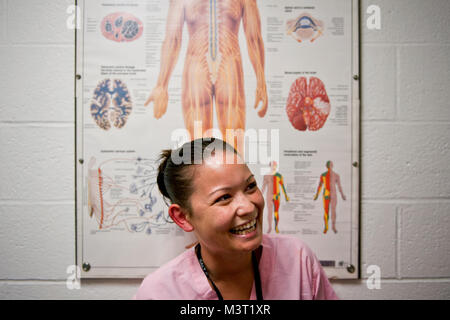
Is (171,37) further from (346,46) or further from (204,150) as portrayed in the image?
(346,46)

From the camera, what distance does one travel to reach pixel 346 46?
0.94 meters

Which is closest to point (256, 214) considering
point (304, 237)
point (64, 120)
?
point (304, 237)

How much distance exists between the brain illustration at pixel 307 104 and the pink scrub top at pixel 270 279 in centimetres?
45

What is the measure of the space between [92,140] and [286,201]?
0.79 metres

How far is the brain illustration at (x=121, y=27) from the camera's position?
3.06ft

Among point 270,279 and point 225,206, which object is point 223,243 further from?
point 270,279

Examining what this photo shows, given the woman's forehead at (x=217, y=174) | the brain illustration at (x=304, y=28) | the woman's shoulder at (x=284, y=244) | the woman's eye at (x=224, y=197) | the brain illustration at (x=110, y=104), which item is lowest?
the woman's shoulder at (x=284, y=244)

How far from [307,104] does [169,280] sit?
2.58ft

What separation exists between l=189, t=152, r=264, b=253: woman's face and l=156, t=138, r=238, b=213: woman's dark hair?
0.07 feet

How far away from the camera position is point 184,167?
71 centimetres

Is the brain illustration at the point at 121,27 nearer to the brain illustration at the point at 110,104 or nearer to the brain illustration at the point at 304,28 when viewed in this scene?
the brain illustration at the point at 110,104

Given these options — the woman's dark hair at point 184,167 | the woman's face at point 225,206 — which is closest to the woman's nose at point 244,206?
the woman's face at point 225,206

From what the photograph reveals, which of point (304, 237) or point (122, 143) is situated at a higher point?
point (122, 143)

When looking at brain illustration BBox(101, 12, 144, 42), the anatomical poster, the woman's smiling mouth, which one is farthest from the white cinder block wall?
the woman's smiling mouth
